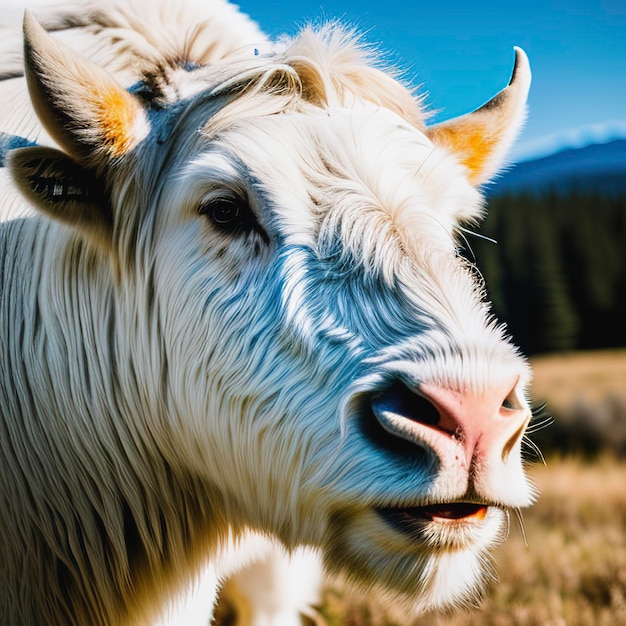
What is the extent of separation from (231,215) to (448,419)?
3.37 ft

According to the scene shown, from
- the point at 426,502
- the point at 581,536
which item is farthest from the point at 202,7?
the point at 581,536

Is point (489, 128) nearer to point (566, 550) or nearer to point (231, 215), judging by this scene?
point (231, 215)

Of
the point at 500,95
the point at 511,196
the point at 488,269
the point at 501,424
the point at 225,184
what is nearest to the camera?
the point at 501,424

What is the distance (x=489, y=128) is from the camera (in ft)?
11.1

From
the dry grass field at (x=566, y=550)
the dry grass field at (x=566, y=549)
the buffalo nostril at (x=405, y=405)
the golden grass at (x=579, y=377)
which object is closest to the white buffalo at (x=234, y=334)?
the buffalo nostril at (x=405, y=405)

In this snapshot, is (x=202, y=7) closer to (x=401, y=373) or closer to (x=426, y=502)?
(x=401, y=373)

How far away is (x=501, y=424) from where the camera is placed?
207 centimetres

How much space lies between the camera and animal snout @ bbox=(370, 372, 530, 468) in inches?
79.1

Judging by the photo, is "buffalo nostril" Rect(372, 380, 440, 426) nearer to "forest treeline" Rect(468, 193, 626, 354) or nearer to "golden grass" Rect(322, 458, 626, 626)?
"golden grass" Rect(322, 458, 626, 626)

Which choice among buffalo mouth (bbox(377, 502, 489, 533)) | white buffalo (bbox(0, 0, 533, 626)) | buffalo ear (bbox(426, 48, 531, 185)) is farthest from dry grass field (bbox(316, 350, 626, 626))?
buffalo ear (bbox(426, 48, 531, 185))

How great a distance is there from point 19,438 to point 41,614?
65 centimetres

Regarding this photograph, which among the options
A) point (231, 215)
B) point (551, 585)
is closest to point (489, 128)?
point (231, 215)

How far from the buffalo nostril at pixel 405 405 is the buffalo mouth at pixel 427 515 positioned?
0.93 feet

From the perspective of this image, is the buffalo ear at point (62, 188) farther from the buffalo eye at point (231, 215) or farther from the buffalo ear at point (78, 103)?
the buffalo eye at point (231, 215)
